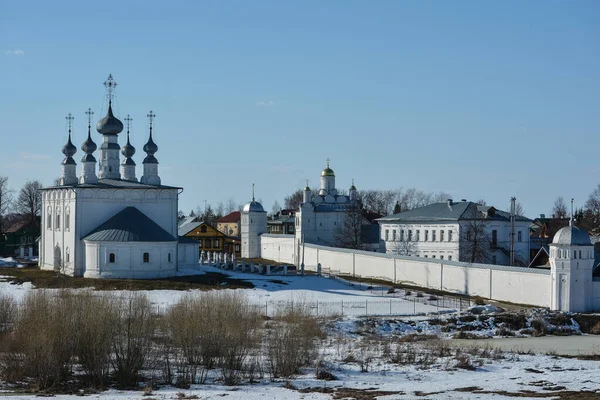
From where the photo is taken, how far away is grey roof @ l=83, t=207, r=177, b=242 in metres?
45.8

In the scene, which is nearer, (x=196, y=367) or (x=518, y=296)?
(x=196, y=367)

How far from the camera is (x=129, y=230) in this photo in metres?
46.2

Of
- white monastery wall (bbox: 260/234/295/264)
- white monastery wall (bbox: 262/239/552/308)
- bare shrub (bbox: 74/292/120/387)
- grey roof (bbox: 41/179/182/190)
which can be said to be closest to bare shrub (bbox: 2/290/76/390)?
bare shrub (bbox: 74/292/120/387)

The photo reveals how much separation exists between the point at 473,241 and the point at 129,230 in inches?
922

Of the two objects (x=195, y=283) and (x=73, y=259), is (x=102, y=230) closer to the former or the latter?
(x=73, y=259)

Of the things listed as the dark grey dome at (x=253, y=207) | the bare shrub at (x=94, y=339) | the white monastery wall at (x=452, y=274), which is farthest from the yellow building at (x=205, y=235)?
the bare shrub at (x=94, y=339)

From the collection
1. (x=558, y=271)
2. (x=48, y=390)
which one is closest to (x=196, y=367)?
(x=48, y=390)

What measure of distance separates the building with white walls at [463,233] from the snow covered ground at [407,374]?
2824cm

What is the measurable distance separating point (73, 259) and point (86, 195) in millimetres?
3430

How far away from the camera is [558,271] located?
37.2 m

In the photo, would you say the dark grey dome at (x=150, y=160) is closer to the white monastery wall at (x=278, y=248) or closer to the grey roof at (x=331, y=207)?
the white monastery wall at (x=278, y=248)

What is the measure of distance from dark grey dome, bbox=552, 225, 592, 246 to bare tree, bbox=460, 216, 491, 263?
20133mm

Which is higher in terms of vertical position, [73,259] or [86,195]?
[86,195]

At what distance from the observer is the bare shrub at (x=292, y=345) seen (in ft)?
78.2
